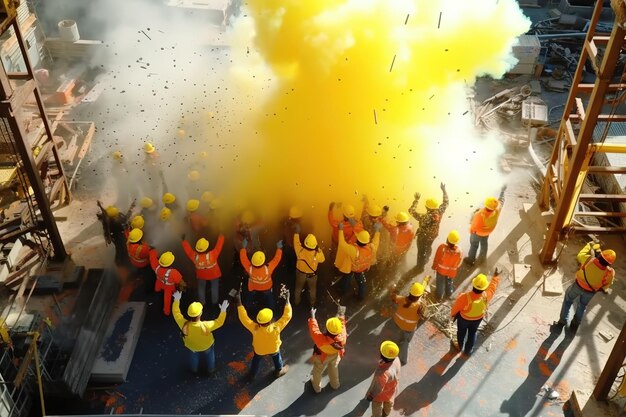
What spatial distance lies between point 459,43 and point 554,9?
41.1ft

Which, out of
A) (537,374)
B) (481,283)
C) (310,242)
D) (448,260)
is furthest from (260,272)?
(537,374)

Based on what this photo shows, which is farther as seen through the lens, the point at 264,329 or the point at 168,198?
the point at 168,198

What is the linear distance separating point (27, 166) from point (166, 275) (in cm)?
306

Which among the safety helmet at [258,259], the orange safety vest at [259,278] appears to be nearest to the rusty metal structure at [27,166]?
the orange safety vest at [259,278]

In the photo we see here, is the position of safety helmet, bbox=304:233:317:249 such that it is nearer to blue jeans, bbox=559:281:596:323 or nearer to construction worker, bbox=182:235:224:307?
construction worker, bbox=182:235:224:307

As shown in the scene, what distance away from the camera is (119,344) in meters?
8.83

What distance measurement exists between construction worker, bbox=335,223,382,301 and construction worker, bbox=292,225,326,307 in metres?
0.37

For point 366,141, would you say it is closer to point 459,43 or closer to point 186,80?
point 459,43

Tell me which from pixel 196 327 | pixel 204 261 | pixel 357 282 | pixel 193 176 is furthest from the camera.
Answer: pixel 193 176

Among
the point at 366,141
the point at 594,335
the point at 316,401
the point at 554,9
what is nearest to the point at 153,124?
the point at 366,141

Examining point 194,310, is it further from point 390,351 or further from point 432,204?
point 432,204

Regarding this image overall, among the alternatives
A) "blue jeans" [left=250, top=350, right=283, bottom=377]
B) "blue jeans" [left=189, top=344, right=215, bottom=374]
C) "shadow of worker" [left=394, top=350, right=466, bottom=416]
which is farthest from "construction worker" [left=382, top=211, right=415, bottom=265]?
"blue jeans" [left=189, top=344, right=215, bottom=374]

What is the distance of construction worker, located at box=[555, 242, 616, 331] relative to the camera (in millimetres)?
8352

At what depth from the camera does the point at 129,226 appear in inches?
387
